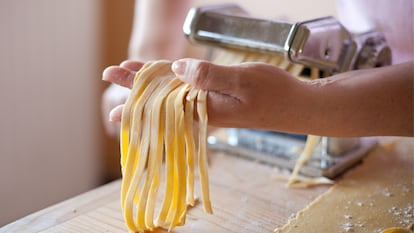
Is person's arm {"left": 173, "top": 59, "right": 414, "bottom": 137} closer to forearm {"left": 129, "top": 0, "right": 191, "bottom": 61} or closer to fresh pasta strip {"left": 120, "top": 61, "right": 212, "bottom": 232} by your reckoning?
fresh pasta strip {"left": 120, "top": 61, "right": 212, "bottom": 232}

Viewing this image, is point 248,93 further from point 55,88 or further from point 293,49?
point 55,88

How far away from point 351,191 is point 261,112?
297mm

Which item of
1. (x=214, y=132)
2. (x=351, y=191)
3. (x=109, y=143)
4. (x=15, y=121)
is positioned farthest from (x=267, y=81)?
(x=109, y=143)

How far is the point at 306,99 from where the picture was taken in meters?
0.69

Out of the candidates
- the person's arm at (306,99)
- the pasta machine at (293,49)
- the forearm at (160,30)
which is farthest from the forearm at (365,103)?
the forearm at (160,30)

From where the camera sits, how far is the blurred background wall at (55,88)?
162 cm

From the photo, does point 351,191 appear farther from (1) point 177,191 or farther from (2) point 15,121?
(2) point 15,121

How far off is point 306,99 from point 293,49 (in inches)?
4.7

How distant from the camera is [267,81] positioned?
67 centimetres

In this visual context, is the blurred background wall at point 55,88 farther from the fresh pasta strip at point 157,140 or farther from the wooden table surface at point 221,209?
the fresh pasta strip at point 157,140

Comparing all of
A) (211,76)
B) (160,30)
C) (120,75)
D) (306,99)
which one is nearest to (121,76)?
(120,75)

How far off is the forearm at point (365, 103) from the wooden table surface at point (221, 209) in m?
0.16

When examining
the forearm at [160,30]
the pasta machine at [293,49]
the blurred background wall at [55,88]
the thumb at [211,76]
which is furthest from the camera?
the blurred background wall at [55,88]

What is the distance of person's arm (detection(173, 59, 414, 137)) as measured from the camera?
656mm
